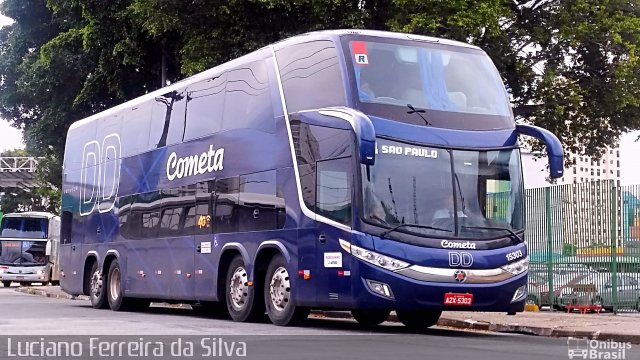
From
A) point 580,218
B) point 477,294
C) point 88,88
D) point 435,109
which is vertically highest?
point 88,88

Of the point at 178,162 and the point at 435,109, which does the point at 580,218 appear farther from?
the point at 178,162

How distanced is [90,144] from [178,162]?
5.53 metres

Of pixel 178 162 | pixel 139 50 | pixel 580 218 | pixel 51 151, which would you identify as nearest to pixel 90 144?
pixel 178 162

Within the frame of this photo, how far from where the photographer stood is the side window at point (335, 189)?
555 inches

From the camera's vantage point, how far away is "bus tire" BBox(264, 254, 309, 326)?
50.2 feet

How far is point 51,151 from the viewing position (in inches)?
1486

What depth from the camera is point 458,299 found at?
1389cm

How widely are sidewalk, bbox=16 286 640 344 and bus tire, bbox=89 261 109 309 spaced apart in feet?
22.6

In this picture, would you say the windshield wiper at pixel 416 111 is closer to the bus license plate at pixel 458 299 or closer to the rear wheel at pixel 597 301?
the bus license plate at pixel 458 299

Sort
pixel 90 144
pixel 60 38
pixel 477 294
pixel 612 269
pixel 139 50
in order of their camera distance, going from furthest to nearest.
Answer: pixel 60 38, pixel 139 50, pixel 90 144, pixel 612 269, pixel 477 294

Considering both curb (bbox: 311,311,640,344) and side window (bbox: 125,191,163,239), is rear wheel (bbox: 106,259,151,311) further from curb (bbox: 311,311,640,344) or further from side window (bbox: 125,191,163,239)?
curb (bbox: 311,311,640,344)

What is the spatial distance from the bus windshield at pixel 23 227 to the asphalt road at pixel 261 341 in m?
35.6

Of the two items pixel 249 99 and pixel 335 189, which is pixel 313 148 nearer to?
pixel 335 189

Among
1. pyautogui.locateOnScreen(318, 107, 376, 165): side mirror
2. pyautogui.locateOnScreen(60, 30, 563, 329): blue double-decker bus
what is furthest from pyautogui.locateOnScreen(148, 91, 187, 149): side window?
pyautogui.locateOnScreen(318, 107, 376, 165): side mirror
